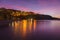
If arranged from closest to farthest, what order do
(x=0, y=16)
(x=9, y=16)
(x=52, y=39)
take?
(x=52, y=39) → (x=0, y=16) → (x=9, y=16)

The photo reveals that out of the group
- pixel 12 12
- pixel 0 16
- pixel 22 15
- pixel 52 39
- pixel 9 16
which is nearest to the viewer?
pixel 52 39

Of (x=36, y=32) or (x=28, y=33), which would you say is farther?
(x=36, y=32)

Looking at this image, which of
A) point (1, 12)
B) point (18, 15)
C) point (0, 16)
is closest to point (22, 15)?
point (18, 15)

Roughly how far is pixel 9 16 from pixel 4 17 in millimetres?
4851

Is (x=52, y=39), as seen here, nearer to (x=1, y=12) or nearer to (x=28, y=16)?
(x=1, y=12)

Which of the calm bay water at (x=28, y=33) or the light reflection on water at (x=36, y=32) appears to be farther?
the light reflection on water at (x=36, y=32)

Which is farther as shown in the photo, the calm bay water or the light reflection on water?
the light reflection on water

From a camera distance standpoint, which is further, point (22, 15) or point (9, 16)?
point (22, 15)

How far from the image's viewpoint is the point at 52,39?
42.9 feet

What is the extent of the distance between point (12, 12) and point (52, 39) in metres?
134

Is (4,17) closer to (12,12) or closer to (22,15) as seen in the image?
(12,12)

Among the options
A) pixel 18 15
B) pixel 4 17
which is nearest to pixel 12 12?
pixel 18 15

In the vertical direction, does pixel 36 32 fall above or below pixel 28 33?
below

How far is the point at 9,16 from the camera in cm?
13062
